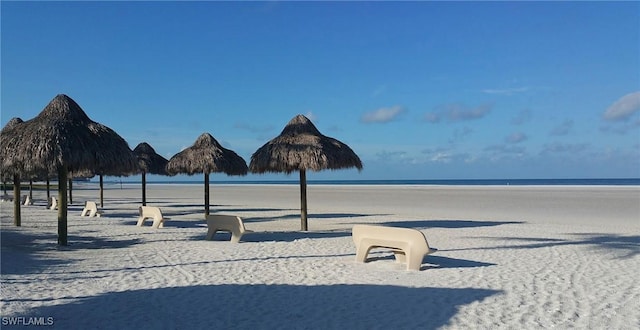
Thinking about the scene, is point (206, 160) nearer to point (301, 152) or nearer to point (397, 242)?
point (301, 152)

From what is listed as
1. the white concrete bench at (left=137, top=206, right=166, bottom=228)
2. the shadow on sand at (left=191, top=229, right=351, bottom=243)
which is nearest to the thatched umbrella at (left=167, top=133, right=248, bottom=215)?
the white concrete bench at (left=137, top=206, right=166, bottom=228)

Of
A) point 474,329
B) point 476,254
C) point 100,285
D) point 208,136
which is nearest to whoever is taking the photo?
point 474,329

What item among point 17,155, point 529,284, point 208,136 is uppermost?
point 208,136

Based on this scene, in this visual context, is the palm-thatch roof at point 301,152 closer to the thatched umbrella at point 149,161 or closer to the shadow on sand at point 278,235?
the shadow on sand at point 278,235

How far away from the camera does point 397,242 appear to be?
650cm

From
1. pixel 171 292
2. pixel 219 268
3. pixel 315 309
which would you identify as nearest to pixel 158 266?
pixel 219 268

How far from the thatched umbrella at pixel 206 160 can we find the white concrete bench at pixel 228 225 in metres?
4.90

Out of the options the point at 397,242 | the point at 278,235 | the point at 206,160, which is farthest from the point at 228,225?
the point at 206,160

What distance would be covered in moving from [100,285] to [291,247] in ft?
11.7

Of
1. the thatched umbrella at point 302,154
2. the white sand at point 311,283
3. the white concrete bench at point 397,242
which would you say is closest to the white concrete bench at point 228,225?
the white sand at point 311,283

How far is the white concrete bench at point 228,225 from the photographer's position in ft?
29.3

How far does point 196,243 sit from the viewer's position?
8.88 m

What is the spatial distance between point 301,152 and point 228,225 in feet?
8.89

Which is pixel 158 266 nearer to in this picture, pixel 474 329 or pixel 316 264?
pixel 316 264
